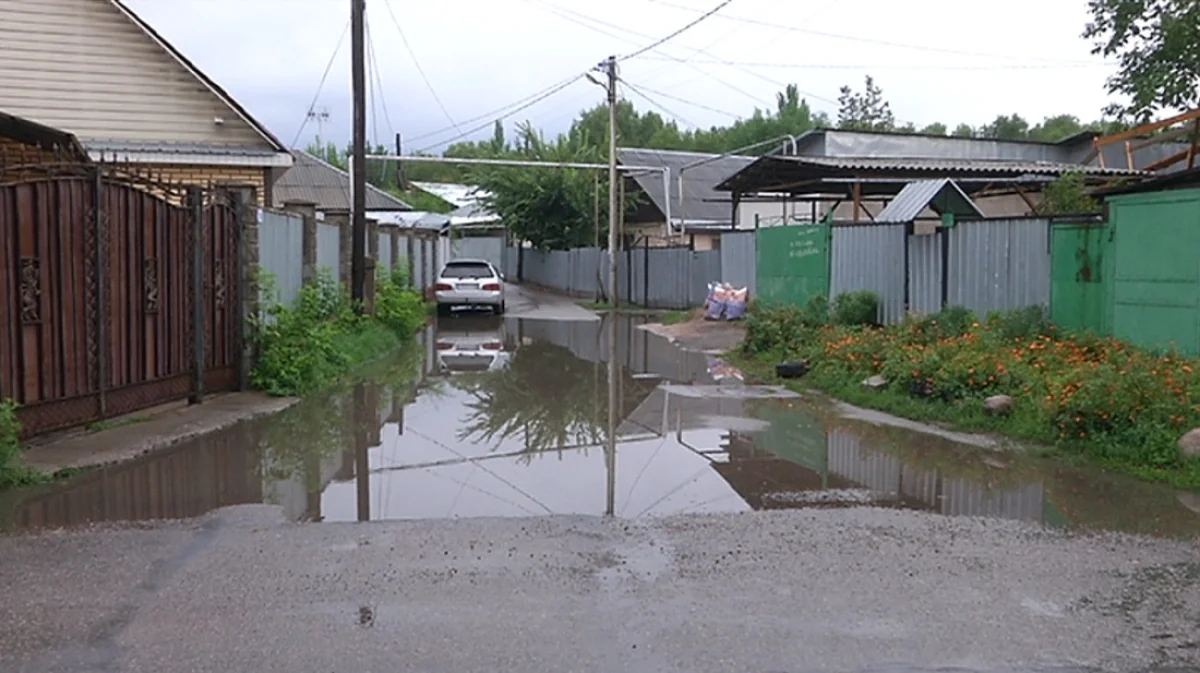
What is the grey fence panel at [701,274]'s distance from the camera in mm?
31562

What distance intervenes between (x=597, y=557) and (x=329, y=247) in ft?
51.1

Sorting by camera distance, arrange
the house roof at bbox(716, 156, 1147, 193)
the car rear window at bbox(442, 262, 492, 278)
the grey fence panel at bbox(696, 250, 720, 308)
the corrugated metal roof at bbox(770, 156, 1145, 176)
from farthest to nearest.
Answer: the grey fence panel at bbox(696, 250, 720, 308)
the car rear window at bbox(442, 262, 492, 278)
the house roof at bbox(716, 156, 1147, 193)
the corrugated metal roof at bbox(770, 156, 1145, 176)

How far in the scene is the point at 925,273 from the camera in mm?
17062

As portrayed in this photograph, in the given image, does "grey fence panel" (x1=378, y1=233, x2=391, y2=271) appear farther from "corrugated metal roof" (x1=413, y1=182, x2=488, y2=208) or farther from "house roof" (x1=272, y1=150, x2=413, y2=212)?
"corrugated metal roof" (x1=413, y1=182, x2=488, y2=208)

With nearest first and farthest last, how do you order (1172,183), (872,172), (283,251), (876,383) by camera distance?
1. (1172,183)
2. (876,383)
3. (283,251)
4. (872,172)

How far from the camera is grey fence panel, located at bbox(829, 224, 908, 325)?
17844 millimetres

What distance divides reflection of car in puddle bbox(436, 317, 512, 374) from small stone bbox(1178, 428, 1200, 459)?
10.9 meters

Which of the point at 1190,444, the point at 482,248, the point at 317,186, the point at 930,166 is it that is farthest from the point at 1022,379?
the point at 482,248

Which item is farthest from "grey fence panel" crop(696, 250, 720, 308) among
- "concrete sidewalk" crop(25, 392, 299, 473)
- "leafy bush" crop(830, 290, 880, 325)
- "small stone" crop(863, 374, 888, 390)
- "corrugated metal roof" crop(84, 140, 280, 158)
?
"concrete sidewalk" crop(25, 392, 299, 473)

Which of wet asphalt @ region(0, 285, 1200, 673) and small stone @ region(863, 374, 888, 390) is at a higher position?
small stone @ region(863, 374, 888, 390)

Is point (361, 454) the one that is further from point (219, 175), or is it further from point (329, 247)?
point (219, 175)

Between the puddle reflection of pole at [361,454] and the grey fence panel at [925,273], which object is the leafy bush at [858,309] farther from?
the puddle reflection of pole at [361,454]

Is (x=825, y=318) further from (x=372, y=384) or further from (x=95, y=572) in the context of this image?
(x=95, y=572)

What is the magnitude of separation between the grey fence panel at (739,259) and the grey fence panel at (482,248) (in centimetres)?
3120
